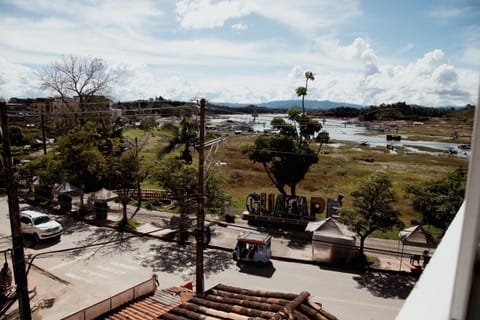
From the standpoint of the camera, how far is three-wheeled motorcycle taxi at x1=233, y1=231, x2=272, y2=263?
15.6m

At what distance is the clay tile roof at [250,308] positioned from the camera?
6.93 m

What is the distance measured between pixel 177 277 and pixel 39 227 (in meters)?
8.43

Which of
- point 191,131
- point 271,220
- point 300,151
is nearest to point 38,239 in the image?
point 191,131

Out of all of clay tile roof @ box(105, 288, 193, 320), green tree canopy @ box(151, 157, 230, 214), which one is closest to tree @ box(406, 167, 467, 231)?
green tree canopy @ box(151, 157, 230, 214)

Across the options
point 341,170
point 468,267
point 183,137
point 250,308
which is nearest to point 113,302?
point 250,308

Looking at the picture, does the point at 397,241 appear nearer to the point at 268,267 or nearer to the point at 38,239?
the point at 268,267

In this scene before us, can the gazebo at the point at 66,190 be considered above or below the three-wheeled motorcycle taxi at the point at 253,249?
above

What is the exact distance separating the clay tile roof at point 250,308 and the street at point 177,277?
5.11 meters

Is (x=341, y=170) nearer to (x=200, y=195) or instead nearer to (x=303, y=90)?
(x=303, y=90)

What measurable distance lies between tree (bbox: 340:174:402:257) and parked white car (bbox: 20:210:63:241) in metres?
14.9

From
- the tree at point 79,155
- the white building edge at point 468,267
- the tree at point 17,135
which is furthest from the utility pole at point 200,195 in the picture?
the tree at point 17,135

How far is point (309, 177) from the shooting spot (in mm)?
35406

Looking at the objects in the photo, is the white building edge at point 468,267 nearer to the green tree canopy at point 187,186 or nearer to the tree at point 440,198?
the tree at point 440,198

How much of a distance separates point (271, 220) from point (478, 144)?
20654mm
